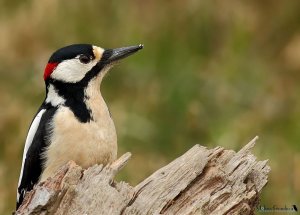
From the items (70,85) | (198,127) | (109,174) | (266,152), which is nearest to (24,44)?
(198,127)

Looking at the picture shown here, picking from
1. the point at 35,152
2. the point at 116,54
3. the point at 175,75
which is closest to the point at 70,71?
the point at 116,54

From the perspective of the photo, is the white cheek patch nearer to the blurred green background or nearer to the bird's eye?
the bird's eye

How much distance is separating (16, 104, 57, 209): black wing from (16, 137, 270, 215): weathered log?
1.91ft

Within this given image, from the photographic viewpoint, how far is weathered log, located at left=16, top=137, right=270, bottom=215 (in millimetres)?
4855

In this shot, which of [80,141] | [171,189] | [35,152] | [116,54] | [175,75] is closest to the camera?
[171,189]

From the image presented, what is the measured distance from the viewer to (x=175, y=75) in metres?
8.36

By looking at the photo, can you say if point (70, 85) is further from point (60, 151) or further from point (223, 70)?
point (223, 70)

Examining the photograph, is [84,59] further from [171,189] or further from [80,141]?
[171,189]

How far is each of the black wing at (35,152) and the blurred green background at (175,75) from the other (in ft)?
5.05

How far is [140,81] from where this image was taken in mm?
8664

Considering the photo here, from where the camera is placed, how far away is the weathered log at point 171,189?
4.86m

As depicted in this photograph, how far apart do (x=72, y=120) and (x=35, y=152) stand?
26cm

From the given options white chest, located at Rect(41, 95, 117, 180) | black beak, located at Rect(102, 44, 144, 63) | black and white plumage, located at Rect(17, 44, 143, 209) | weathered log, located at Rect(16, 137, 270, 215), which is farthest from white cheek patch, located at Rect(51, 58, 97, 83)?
weathered log, located at Rect(16, 137, 270, 215)

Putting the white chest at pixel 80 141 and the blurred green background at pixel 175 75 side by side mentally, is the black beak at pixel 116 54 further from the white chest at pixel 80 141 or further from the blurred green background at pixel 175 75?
the blurred green background at pixel 175 75
